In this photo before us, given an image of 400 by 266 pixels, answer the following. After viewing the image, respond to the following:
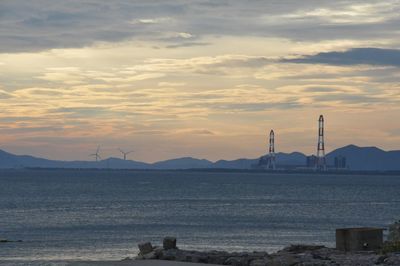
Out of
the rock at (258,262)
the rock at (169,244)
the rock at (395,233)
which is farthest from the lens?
the rock at (395,233)

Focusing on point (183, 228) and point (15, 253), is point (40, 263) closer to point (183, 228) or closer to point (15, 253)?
point (15, 253)

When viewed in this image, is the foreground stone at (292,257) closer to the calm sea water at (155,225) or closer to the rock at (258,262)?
the rock at (258,262)

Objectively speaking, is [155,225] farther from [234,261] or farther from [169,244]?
[234,261]

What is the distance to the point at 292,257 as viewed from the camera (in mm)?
32656

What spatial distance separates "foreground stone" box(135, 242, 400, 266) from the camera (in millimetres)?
31078

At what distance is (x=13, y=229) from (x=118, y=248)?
24128 millimetres

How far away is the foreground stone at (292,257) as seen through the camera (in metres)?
31.1

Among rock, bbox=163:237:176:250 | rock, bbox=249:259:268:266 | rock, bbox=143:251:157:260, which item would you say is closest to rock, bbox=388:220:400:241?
rock, bbox=249:259:268:266

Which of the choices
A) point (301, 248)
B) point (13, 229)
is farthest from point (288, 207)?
point (301, 248)

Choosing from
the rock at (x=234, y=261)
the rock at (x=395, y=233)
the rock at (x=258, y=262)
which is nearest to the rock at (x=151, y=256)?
the rock at (x=234, y=261)

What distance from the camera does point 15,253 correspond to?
191ft

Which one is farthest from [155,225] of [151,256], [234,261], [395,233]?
[234,261]

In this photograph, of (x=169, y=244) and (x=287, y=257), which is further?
(x=169, y=244)

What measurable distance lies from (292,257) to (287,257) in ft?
0.59
